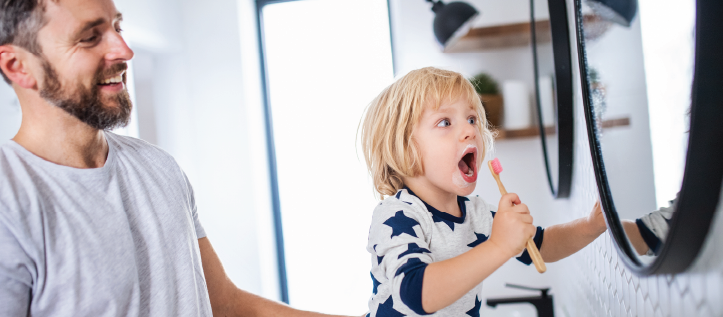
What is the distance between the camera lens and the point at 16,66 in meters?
0.69

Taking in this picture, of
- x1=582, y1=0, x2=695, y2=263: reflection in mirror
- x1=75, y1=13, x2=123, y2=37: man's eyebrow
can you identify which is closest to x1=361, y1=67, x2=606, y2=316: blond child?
x1=582, y1=0, x2=695, y2=263: reflection in mirror

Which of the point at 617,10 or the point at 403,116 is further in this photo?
the point at 403,116

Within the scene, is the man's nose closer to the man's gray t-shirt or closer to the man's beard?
the man's beard

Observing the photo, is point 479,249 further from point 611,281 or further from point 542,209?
point 542,209

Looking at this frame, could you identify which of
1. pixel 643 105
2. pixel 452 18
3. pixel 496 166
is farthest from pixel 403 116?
pixel 452 18

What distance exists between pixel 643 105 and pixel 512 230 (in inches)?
8.2

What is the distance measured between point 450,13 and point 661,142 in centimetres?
124

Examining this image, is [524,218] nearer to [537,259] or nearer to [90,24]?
[537,259]

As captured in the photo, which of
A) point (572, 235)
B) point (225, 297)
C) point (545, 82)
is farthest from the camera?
point (545, 82)

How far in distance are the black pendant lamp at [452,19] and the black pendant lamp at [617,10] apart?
3.27 feet

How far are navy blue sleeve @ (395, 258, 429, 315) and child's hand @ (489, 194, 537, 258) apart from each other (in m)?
0.11

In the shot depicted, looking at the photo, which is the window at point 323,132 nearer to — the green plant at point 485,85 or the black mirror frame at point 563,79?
the green plant at point 485,85

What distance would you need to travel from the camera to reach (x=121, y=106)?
0.76 m

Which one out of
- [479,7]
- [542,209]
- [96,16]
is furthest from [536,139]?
[96,16]
